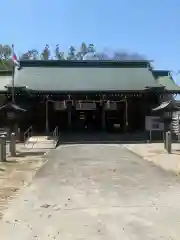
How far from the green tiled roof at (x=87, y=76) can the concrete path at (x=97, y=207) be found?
21319mm

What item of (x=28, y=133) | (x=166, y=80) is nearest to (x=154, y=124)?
(x=166, y=80)

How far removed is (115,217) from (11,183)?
15.6 feet

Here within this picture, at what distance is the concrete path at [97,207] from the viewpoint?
592cm

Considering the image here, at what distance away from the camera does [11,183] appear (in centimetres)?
1075

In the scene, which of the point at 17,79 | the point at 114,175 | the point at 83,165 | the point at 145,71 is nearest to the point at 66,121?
the point at 17,79

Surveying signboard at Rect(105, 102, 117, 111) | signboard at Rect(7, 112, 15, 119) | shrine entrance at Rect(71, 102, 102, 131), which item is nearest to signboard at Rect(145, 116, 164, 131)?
signboard at Rect(105, 102, 117, 111)

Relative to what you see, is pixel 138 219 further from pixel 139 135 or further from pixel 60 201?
pixel 139 135

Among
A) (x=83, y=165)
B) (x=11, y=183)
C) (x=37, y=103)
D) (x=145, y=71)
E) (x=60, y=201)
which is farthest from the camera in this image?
(x=145, y=71)

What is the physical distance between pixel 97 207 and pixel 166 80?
1226 inches

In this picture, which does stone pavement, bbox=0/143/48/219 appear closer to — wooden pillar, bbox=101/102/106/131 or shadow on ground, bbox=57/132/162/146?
shadow on ground, bbox=57/132/162/146

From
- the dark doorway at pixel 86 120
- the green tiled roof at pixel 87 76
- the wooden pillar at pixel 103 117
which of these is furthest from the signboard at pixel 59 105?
the wooden pillar at pixel 103 117

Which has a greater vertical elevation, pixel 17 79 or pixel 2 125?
pixel 17 79

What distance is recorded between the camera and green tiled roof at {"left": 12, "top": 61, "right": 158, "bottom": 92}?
33.4 metres

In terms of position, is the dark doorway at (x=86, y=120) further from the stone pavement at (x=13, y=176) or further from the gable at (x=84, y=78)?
the stone pavement at (x=13, y=176)
